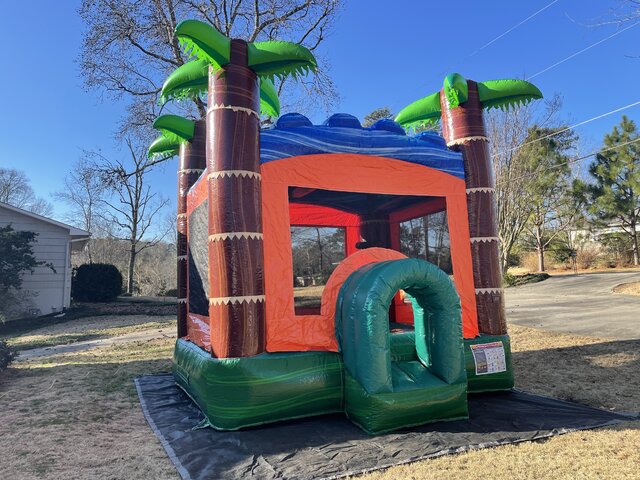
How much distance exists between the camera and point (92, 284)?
16203 mm

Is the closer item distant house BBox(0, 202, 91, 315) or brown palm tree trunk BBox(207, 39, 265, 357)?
brown palm tree trunk BBox(207, 39, 265, 357)

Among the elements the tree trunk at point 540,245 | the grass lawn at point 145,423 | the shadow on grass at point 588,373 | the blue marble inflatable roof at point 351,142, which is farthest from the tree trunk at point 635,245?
the blue marble inflatable roof at point 351,142

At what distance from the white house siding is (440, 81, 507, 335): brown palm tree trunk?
13600 millimetres

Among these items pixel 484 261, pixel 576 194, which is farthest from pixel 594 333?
pixel 576 194

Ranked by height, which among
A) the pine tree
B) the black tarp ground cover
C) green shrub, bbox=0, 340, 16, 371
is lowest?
the black tarp ground cover

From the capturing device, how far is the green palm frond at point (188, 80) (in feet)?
15.0

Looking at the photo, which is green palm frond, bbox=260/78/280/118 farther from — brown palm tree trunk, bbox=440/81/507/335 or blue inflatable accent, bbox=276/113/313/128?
brown palm tree trunk, bbox=440/81/507/335

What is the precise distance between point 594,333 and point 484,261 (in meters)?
4.19

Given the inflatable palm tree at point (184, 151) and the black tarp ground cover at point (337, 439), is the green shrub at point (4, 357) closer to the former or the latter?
the inflatable palm tree at point (184, 151)

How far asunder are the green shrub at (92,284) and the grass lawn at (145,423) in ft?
31.1

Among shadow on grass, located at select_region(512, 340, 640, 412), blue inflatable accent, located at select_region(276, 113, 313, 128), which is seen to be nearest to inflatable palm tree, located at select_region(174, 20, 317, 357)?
blue inflatable accent, located at select_region(276, 113, 313, 128)

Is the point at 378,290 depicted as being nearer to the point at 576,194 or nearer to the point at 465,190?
the point at 465,190

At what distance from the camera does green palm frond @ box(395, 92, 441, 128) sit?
545 cm

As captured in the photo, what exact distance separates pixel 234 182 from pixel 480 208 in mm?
2654
